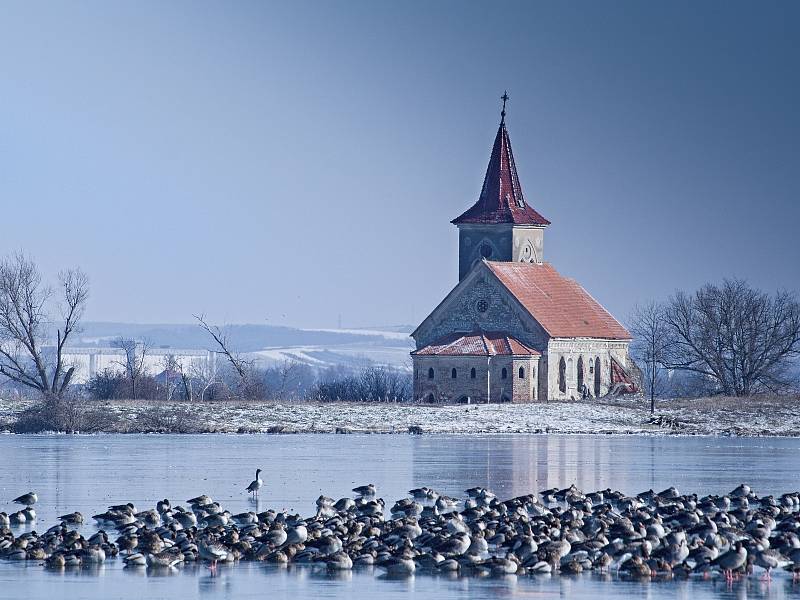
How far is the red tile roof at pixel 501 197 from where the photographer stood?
9950 cm

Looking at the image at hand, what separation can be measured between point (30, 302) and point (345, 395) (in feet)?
53.0

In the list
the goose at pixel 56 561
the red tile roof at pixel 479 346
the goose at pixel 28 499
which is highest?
the red tile roof at pixel 479 346

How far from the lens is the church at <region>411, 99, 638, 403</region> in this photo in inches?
3445

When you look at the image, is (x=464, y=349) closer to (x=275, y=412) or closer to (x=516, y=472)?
(x=275, y=412)

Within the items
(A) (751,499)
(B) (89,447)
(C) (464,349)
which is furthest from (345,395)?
(A) (751,499)

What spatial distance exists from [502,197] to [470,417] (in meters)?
32.8

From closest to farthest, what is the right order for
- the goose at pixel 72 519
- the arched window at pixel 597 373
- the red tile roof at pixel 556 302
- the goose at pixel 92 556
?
1. the goose at pixel 92 556
2. the goose at pixel 72 519
3. the red tile roof at pixel 556 302
4. the arched window at pixel 597 373

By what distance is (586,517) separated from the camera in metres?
29.2

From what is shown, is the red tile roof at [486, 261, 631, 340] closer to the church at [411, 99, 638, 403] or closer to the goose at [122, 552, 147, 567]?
the church at [411, 99, 638, 403]

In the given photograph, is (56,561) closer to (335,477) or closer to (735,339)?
(335,477)

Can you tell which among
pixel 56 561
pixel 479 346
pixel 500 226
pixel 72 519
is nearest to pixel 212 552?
pixel 56 561

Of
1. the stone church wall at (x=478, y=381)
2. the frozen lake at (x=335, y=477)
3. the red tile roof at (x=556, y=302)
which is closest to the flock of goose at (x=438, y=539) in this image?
the frozen lake at (x=335, y=477)

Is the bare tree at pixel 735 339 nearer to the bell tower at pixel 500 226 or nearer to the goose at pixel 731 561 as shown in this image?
the bell tower at pixel 500 226

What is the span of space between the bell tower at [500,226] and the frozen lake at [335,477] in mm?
35996
